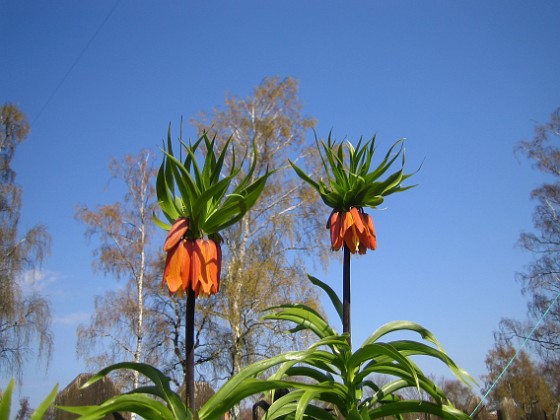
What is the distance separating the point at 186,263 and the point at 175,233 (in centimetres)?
11

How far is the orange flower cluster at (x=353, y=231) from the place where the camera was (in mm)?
3145

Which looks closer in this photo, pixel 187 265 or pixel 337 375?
pixel 187 265

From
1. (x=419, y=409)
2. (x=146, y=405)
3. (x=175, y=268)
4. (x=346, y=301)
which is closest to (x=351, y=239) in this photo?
(x=346, y=301)

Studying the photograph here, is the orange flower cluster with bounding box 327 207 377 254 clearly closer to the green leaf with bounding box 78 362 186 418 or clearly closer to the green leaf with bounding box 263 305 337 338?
the green leaf with bounding box 263 305 337 338

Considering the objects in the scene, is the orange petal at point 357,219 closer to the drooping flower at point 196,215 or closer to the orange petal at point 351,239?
the orange petal at point 351,239

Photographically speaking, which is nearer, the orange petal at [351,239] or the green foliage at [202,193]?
the green foliage at [202,193]

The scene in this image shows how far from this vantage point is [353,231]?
10.3 feet

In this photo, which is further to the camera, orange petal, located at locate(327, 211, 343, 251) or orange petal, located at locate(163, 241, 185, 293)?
orange petal, located at locate(327, 211, 343, 251)

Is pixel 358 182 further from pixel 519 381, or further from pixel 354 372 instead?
pixel 519 381

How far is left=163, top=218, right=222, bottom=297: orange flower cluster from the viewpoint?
7.37 ft

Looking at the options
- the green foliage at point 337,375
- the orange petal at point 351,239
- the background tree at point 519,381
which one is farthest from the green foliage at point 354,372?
the background tree at point 519,381

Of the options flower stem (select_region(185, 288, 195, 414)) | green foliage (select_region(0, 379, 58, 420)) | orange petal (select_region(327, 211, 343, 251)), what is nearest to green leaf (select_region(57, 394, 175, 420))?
flower stem (select_region(185, 288, 195, 414))

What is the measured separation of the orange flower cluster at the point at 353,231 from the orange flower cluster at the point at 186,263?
40.3 inches

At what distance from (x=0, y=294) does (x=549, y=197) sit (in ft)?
50.1
